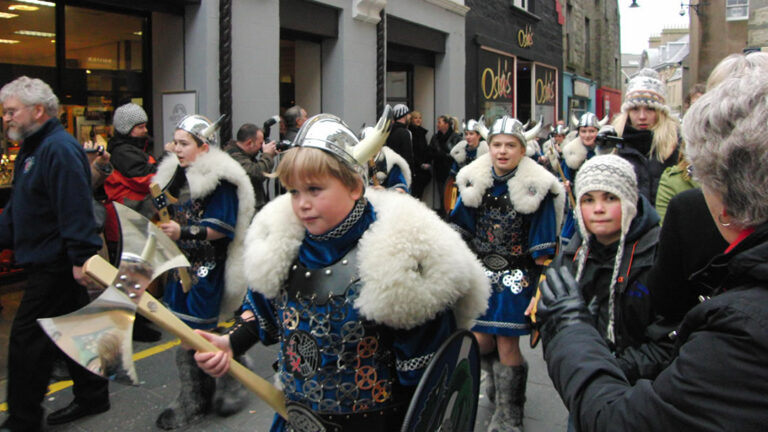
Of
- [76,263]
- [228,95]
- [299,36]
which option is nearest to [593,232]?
[76,263]

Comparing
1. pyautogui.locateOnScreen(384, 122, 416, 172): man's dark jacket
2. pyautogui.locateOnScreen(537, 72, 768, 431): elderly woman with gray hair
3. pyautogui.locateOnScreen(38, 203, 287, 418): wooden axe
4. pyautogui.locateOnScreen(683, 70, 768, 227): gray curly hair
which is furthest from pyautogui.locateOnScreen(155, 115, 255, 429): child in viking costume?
pyautogui.locateOnScreen(384, 122, 416, 172): man's dark jacket

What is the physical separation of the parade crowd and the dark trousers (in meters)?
0.01

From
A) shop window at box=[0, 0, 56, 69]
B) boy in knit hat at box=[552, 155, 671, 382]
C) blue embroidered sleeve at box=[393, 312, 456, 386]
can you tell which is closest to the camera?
blue embroidered sleeve at box=[393, 312, 456, 386]

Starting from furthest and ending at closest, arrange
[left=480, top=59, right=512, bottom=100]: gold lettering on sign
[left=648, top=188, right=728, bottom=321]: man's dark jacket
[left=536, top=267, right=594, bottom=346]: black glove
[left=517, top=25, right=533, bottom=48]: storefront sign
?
[left=517, top=25, right=533, bottom=48]: storefront sign → [left=480, top=59, right=512, bottom=100]: gold lettering on sign → [left=648, top=188, right=728, bottom=321]: man's dark jacket → [left=536, top=267, right=594, bottom=346]: black glove

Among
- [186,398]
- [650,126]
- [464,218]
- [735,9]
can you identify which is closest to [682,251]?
[464,218]

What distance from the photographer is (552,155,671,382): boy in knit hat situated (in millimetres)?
2676

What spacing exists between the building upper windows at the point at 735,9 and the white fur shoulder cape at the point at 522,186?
29.0m

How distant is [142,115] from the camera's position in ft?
19.9

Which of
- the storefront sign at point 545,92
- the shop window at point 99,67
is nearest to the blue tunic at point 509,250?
the shop window at point 99,67

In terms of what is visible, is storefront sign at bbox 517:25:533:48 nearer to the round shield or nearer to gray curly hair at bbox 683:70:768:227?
the round shield

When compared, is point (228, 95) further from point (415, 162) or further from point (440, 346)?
point (440, 346)

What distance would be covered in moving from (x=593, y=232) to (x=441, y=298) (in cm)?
125

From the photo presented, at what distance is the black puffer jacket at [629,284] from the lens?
254 cm

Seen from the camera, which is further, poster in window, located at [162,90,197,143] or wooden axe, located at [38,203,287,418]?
poster in window, located at [162,90,197,143]
